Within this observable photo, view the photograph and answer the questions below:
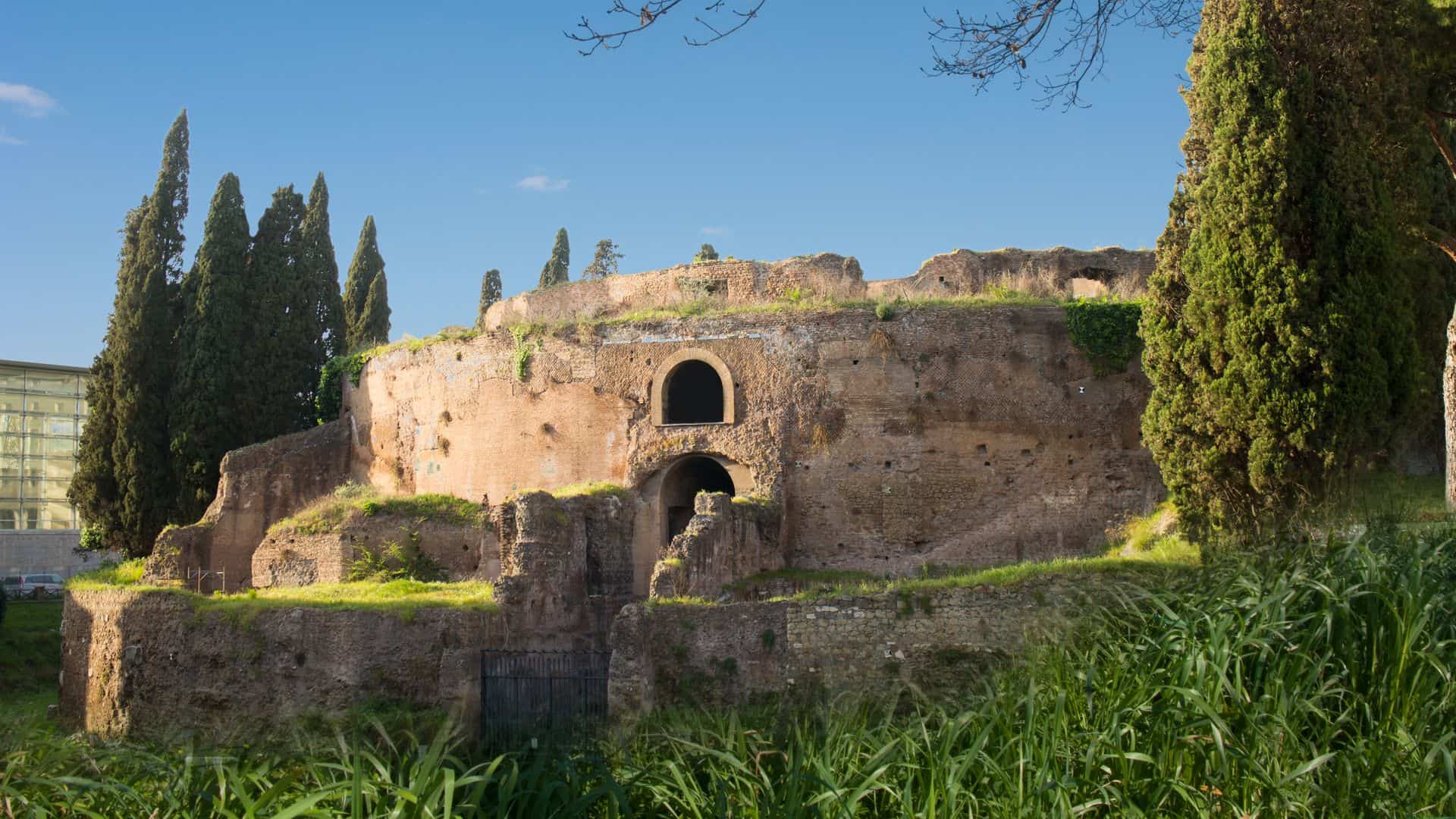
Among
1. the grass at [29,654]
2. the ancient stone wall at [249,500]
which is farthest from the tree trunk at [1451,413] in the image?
the grass at [29,654]

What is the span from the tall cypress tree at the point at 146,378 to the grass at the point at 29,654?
8.54ft

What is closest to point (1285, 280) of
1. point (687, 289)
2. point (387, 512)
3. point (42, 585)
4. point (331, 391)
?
point (687, 289)

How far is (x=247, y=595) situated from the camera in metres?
17.4

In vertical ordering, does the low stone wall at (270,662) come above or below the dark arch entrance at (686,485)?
below

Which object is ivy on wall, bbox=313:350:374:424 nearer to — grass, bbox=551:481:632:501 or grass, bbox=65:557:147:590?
grass, bbox=65:557:147:590

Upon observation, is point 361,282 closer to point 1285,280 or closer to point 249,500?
point 249,500

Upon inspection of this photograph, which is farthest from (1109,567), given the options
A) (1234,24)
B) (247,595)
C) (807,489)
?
(247,595)

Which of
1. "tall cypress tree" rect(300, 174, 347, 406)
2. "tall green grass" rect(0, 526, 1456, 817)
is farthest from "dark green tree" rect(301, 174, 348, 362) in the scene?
"tall green grass" rect(0, 526, 1456, 817)

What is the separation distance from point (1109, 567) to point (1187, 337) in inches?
145

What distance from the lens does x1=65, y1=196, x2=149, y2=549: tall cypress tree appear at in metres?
29.2

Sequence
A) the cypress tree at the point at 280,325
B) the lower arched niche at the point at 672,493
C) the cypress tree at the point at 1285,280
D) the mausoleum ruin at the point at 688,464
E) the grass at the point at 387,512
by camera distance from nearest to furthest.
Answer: the cypress tree at the point at 1285,280
the mausoleum ruin at the point at 688,464
the lower arched niche at the point at 672,493
the grass at the point at 387,512
the cypress tree at the point at 280,325

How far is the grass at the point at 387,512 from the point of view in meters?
21.1

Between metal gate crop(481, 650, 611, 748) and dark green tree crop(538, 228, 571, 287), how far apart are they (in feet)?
83.6

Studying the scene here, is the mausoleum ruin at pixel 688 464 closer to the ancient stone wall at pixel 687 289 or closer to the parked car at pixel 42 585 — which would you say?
the ancient stone wall at pixel 687 289
